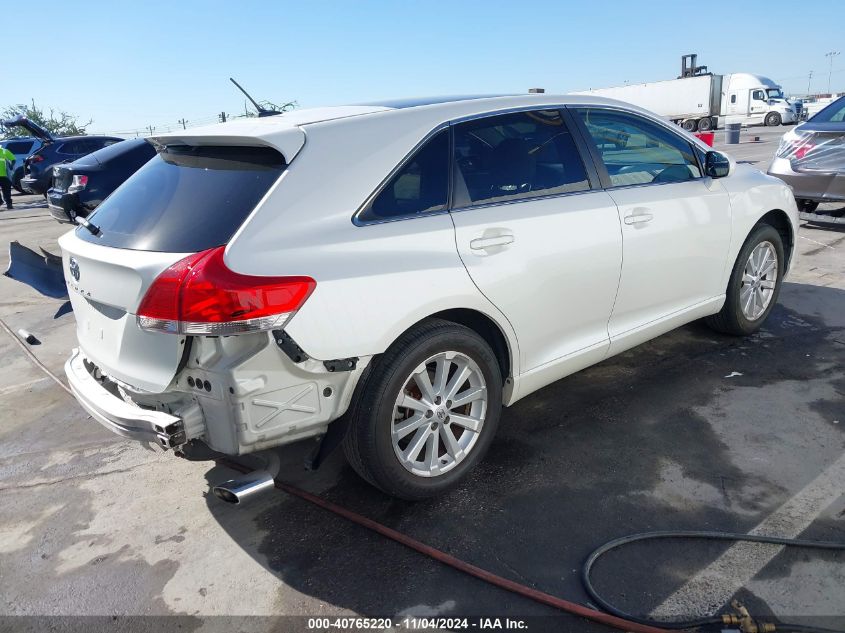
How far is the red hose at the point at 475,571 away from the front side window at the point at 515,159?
1478 mm

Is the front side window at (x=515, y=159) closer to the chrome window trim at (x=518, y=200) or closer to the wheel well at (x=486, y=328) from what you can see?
the chrome window trim at (x=518, y=200)

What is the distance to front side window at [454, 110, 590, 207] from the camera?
10.2 ft

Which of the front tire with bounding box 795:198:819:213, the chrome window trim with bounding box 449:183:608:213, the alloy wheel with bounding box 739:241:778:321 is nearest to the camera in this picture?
the chrome window trim with bounding box 449:183:608:213

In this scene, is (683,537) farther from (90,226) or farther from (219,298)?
(90,226)

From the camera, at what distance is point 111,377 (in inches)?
112

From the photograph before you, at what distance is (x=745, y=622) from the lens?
218 cm

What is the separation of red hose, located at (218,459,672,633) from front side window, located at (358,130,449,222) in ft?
4.36

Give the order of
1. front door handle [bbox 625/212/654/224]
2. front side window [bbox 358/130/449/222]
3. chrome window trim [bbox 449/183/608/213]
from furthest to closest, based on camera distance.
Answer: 1. front door handle [bbox 625/212/654/224]
2. chrome window trim [bbox 449/183/608/213]
3. front side window [bbox 358/130/449/222]

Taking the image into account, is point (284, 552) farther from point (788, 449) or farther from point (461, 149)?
point (788, 449)

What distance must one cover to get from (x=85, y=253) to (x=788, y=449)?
348cm

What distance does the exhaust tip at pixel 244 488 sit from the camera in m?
2.50

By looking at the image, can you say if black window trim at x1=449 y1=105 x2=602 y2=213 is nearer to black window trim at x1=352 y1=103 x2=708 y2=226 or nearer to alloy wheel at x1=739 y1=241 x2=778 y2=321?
black window trim at x1=352 y1=103 x2=708 y2=226

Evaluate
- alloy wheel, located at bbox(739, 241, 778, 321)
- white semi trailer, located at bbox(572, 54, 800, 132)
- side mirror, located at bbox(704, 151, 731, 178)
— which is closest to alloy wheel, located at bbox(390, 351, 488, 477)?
side mirror, located at bbox(704, 151, 731, 178)

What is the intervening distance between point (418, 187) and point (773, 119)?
39.0 meters
